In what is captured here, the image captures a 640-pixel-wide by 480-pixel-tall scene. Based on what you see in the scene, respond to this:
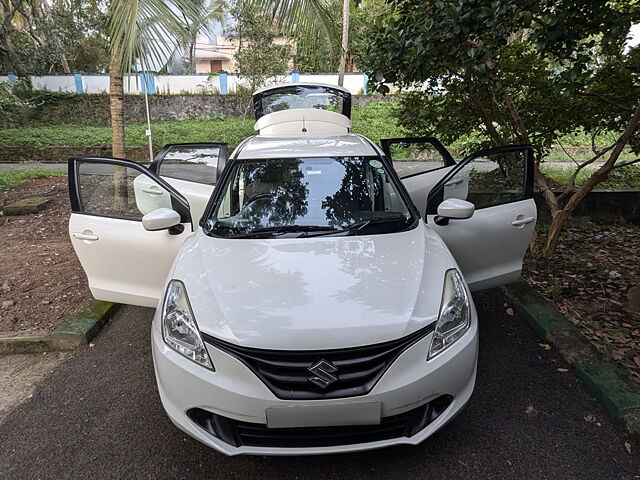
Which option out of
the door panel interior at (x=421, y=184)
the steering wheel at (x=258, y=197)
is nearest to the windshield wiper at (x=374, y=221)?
the steering wheel at (x=258, y=197)

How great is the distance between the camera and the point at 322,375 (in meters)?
1.91

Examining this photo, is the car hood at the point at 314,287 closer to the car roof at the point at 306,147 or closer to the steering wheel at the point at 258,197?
the steering wheel at the point at 258,197

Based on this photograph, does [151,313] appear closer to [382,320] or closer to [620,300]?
[382,320]

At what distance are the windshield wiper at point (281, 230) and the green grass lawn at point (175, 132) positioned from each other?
13.6 m

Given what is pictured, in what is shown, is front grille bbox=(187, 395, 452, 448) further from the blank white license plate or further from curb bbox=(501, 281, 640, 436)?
curb bbox=(501, 281, 640, 436)

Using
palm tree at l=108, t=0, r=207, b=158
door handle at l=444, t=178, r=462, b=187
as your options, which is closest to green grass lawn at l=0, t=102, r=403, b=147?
palm tree at l=108, t=0, r=207, b=158

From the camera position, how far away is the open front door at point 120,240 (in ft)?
10.3

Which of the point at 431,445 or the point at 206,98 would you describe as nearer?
the point at 431,445

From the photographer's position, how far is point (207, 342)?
200 centimetres

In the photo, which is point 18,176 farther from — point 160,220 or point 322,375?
point 322,375

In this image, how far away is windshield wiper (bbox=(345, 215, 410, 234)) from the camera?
8.93 ft

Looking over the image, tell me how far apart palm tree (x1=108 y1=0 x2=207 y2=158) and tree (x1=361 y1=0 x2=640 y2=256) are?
2295mm

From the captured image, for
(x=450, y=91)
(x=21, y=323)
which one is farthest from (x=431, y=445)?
(x=450, y=91)

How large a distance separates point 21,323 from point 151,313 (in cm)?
103
